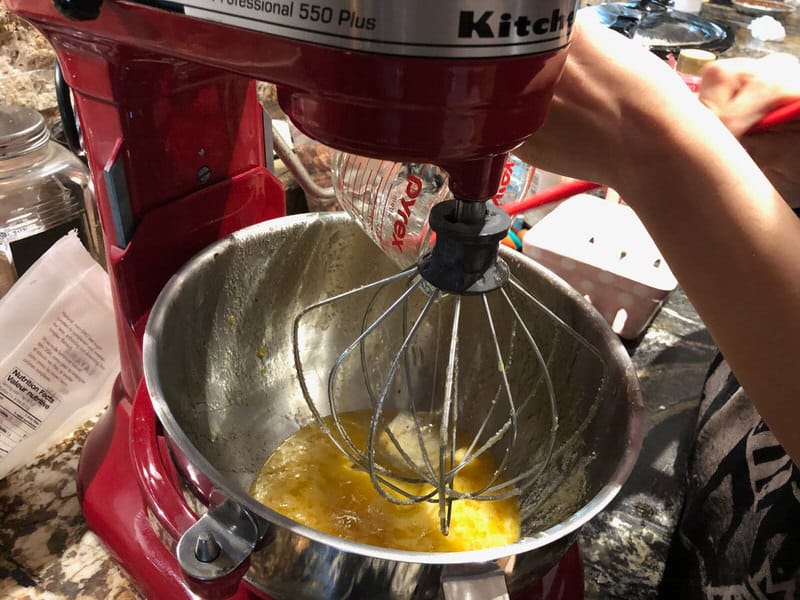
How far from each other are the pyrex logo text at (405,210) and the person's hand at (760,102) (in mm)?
204

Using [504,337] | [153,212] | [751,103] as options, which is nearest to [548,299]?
[504,337]

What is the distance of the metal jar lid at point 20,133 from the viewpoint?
19.0 inches

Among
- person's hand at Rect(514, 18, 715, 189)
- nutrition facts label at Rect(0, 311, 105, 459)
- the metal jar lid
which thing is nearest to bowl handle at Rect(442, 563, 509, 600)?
person's hand at Rect(514, 18, 715, 189)

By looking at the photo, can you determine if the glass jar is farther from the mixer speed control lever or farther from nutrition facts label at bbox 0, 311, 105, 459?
the mixer speed control lever

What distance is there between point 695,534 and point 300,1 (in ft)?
1.49

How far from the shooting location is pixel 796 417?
Answer: 30cm

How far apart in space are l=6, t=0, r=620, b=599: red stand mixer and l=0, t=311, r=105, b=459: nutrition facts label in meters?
0.04

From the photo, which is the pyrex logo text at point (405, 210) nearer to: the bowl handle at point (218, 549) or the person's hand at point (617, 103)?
the person's hand at point (617, 103)

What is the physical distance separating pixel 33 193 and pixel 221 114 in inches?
8.0

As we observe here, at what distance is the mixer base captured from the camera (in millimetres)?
395

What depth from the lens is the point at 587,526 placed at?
0.50 metres

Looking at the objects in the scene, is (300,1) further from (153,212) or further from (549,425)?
(549,425)

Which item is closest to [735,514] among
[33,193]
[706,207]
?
[706,207]

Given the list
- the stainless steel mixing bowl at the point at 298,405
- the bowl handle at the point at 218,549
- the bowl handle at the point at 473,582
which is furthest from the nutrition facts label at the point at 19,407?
the bowl handle at the point at 473,582
